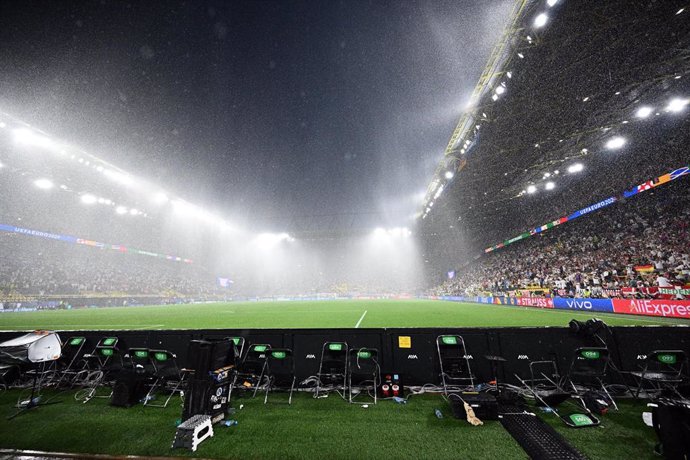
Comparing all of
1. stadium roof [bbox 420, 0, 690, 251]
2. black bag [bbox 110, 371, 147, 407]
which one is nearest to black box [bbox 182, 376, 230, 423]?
black bag [bbox 110, 371, 147, 407]

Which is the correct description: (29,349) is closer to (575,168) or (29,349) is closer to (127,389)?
(127,389)

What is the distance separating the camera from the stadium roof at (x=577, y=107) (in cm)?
949

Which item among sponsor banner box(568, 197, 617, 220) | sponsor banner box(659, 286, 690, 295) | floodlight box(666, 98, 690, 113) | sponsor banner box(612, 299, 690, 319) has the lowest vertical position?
sponsor banner box(612, 299, 690, 319)

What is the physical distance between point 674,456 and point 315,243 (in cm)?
5729

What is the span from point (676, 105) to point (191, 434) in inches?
834

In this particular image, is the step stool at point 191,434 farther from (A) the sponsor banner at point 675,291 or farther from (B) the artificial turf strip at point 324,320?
(A) the sponsor banner at point 675,291

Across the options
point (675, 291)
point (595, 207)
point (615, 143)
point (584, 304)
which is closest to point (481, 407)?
point (675, 291)

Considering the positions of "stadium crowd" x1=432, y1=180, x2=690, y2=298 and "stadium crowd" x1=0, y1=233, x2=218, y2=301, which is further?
"stadium crowd" x1=0, y1=233, x2=218, y2=301

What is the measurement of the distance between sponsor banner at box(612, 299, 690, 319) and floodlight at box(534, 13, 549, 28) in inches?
431

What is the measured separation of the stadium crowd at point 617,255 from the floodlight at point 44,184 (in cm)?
4143

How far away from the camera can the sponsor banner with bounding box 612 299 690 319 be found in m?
10.3

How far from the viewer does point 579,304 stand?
50.2 ft

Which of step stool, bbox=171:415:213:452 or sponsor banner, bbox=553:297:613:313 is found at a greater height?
sponsor banner, bbox=553:297:613:313

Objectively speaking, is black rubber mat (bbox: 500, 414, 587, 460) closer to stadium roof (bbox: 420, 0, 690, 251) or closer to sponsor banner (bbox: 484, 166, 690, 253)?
stadium roof (bbox: 420, 0, 690, 251)
